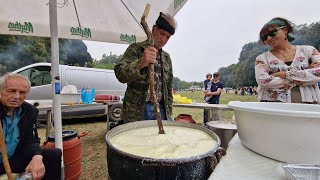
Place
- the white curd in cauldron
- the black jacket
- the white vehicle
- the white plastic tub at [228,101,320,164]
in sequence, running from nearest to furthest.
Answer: the white plastic tub at [228,101,320,164]
the white curd in cauldron
the black jacket
the white vehicle

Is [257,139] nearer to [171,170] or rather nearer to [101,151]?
[171,170]

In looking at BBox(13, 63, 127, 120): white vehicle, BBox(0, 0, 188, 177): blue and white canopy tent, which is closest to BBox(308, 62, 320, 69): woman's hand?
BBox(0, 0, 188, 177): blue and white canopy tent

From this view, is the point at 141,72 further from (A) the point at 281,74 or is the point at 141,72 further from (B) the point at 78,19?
(B) the point at 78,19

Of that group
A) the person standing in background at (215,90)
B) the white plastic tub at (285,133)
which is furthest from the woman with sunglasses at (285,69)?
the person standing in background at (215,90)

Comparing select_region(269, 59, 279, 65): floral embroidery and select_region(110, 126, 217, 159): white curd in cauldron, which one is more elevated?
select_region(269, 59, 279, 65): floral embroidery

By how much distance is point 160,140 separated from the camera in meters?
1.15

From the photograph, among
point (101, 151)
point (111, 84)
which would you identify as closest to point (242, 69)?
point (111, 84)

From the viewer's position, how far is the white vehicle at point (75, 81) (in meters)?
6.47

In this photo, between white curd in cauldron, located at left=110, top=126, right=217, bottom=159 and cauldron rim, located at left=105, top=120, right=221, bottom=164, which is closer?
cauldron rim, located at left=105, top=120, right=221, bottom=164

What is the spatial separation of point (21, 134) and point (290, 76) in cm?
239

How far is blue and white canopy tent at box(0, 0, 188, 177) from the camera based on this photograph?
7.39ft

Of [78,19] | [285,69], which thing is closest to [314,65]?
[285,69]

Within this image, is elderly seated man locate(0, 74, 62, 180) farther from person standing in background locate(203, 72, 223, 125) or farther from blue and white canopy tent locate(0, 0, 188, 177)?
person standing in background locate(203, 72, 223, 125)

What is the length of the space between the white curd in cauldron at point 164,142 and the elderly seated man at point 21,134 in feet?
3.69
